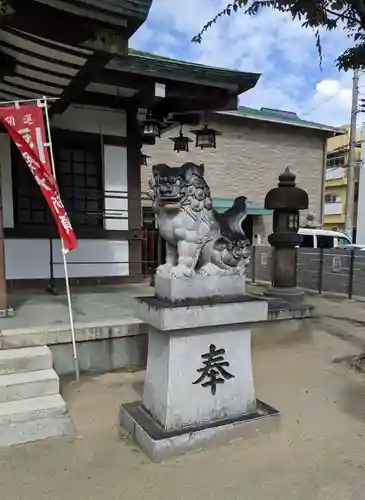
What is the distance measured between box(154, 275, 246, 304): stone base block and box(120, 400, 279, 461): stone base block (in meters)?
1.03

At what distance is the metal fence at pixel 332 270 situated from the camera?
32.6ft

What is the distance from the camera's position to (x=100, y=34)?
12.1 ft

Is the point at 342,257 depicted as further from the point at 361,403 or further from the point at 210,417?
the point at 210,417

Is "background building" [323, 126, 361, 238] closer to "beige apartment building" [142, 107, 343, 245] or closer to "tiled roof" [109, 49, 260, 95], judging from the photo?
"beige apartment building" [142, 107, 343, 245]

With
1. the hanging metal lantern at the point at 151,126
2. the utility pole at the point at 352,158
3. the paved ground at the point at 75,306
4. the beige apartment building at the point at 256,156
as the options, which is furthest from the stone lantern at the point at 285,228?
the utility pole at the point at 352,158

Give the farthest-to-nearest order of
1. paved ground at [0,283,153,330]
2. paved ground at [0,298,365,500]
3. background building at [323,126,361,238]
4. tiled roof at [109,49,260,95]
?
background building at [323,126,361,238], tiled roof at [109,49,260,95], paved ground at [0,283,153,330], paved ground at [0,298,365,500]

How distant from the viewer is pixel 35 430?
3299mm

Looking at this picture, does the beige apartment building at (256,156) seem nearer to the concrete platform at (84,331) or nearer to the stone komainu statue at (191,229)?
the concrete platform at (84,331)

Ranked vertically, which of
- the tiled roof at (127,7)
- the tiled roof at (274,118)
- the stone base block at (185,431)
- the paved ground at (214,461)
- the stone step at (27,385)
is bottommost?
the paved ground at (214,461)

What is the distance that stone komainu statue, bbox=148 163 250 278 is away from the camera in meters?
3.12

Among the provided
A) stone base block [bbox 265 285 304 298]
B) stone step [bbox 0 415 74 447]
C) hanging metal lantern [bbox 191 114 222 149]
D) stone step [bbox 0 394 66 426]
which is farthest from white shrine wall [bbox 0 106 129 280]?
stone step [bbox 0 415 74 447]

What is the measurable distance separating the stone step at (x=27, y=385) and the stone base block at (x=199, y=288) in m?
1.47

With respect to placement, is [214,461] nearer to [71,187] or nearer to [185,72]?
[185,72]

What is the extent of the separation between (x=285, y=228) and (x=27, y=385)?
6420mm
